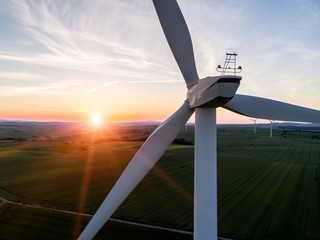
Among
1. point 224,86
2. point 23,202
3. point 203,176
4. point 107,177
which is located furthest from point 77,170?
point 224,86

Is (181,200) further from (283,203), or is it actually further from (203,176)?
(203,176)

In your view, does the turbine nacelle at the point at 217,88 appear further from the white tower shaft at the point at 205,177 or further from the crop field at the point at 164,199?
the crop field at the point at 164,199

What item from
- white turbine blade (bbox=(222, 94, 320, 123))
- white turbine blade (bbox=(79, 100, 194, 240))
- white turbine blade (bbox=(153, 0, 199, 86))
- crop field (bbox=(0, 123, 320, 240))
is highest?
white turbine blade (bbox=(153, 0, 199, 86))

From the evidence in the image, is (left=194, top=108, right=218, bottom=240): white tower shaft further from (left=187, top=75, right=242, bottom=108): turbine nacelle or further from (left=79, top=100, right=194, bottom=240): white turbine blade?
(left=79, top=100, right=194, bottom=240): white turbine blade

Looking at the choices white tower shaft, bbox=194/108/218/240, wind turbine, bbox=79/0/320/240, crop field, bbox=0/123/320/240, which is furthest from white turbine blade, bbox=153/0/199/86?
crop field, bbox=0/123/320/240

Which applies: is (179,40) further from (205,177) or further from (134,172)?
(134,172)
